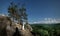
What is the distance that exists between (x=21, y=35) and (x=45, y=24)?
9559mm

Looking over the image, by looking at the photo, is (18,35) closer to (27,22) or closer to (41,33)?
(41,33)

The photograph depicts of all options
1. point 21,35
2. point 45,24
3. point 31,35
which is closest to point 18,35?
point 21,35

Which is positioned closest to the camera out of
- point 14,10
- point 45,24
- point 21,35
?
point 21,35

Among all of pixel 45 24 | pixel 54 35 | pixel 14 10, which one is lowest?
pixel 54 35

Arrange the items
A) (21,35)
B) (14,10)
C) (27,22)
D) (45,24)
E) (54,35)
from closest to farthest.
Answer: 1. (21,35)
2. (54,35)
3. (27,22)
4. (14,10)
5. (45,24)

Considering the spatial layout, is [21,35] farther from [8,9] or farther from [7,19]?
[8,9]

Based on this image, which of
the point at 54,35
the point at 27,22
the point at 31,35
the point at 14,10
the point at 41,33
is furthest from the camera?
the point at 14,10

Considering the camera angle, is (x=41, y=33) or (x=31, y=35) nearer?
(x=31, y=35)

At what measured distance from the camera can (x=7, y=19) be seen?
35.5ft

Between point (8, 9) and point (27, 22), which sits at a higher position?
point (8, 9)

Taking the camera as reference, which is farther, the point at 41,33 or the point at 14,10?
the point at 14,10

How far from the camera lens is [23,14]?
18297 mm

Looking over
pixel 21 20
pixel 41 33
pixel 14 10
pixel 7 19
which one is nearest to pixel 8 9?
pixel 14 10

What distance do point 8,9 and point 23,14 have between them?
177 cm
